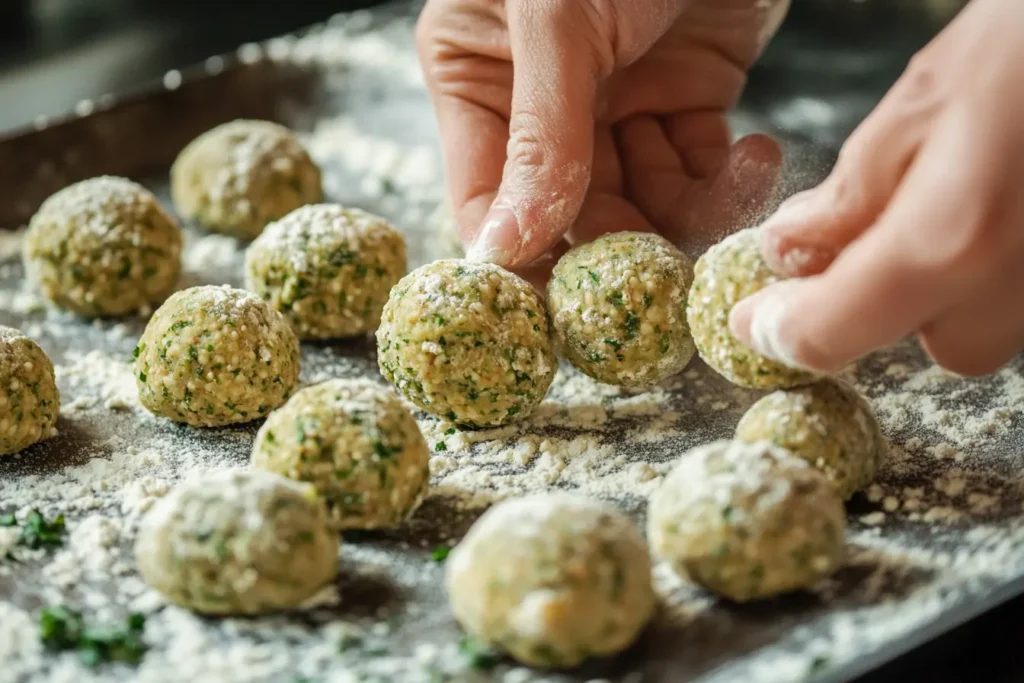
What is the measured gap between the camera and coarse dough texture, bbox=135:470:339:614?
162 cm

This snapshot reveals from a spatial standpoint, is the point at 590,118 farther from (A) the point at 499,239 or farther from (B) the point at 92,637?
(B) the point at 92,637

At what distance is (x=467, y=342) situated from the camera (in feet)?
6.62

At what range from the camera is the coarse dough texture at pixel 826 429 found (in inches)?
71.5

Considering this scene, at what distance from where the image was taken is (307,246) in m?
2.41

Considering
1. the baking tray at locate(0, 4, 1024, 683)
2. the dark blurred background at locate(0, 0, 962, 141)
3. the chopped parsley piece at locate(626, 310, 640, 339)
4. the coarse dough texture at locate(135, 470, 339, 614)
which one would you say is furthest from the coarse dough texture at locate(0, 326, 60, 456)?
the dark blurred background at locate(0, 0, 962, 141)

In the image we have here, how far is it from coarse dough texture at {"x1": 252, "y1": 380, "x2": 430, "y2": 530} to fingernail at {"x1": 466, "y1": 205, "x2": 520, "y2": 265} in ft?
1.40

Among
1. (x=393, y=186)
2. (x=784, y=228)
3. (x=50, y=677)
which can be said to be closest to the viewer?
(x=50, y=677)

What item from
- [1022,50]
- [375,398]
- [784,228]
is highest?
[1022,50]

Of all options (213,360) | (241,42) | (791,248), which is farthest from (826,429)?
(241,42)

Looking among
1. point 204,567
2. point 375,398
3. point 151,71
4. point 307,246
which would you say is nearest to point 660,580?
point 375,398

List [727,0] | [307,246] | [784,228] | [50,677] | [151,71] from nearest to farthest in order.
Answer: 1. [50,677]
2. [784,228]
3. [307,246]
4. [727,0]
5. [151,71]

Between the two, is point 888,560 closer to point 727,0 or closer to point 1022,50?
point 1022,50

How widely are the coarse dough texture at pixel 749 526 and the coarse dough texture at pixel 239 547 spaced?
0.50 m

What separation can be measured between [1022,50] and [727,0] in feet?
4.19
